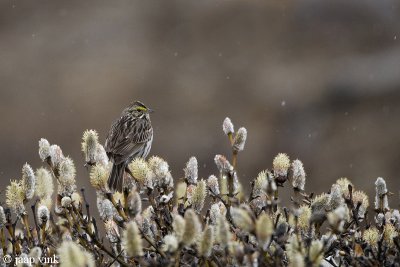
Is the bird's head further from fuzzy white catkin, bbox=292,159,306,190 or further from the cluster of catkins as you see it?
fuzzy white catkin, bbox=292,159,306,190

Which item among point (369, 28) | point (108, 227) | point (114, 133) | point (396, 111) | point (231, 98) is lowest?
point (108, 227)

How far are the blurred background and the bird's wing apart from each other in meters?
5.67

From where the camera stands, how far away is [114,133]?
24.2 feet

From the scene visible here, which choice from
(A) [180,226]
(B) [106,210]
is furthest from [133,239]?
(B) [106,210]

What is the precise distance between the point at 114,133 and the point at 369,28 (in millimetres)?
11170

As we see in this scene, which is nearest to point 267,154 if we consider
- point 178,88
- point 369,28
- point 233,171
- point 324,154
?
point 324,154

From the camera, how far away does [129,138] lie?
7.20 metres

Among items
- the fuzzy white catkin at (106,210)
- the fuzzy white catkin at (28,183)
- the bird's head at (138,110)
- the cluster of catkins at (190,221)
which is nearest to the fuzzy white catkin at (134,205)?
the cluster of catkins at (190,221)

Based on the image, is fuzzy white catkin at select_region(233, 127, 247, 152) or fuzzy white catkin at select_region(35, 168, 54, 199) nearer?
fuzzy white catkin at select_region(35, 168, 54, 199)

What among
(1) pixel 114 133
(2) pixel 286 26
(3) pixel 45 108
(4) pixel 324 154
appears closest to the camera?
(1) pixel 114 133

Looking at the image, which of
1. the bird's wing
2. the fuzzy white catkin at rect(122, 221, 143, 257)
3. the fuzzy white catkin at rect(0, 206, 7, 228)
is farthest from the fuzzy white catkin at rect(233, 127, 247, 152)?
the bird's wing

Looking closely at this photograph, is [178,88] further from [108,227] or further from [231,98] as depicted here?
[108,227]

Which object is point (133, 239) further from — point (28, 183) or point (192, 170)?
point (192, 170)

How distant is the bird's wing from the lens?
697 centimetres
